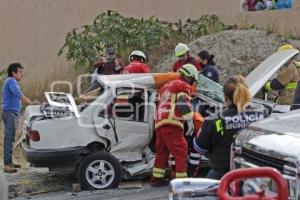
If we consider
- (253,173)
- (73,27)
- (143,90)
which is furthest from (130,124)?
(73,27)

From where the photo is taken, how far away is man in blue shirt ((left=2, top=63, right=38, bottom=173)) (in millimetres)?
10266

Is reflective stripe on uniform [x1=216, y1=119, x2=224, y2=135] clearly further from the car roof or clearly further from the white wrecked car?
the white wrecked car

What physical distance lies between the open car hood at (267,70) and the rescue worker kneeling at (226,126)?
6.79ft

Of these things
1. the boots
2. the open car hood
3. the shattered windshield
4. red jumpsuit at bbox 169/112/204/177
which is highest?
the open car hood

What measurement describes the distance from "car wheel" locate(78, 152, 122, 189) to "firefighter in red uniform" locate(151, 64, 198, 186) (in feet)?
1.68

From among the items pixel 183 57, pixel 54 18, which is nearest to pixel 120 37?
pixel 54 18

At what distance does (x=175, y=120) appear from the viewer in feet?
28.6

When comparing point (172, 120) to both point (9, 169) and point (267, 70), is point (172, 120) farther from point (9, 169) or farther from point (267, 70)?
point (9, 169)

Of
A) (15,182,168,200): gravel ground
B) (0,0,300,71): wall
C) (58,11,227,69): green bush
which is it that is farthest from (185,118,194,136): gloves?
(0,0,300,71): wall

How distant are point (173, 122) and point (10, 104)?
293 centimetres

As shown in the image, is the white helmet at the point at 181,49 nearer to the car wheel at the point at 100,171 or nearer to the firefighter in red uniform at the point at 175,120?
the firefighter in red uniform at the point at 175,120

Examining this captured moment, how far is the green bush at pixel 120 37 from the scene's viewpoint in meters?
16.4

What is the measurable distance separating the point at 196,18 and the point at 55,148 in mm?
11341

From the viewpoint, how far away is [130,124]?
905cm
